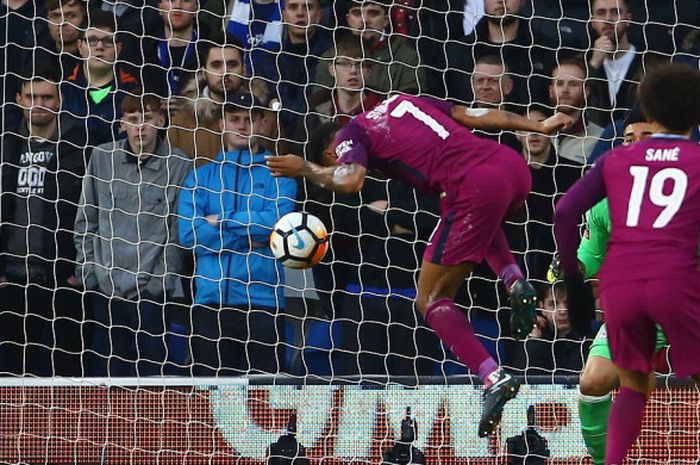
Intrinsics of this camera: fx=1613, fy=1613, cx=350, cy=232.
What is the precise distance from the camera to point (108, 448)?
873cm

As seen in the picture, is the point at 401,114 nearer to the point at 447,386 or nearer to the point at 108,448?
the point at 447,386

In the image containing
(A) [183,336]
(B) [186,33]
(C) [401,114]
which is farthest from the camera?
(B) [186,33]

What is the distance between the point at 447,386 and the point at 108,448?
73.8 inches

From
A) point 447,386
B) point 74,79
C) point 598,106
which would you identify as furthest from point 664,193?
point 74,79

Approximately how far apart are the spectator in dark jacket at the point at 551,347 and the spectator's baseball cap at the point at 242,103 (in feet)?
6.48

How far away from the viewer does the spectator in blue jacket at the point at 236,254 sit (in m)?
9.25

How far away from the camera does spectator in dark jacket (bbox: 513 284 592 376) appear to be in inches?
355

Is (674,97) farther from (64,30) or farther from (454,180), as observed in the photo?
(64,30)

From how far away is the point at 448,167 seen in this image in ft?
23.2

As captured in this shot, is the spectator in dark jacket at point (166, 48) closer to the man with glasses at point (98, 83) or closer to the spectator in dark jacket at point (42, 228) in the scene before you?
the man with glasses at point (98, 83)

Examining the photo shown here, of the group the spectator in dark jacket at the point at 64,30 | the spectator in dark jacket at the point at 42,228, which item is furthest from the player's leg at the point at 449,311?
the spectator in dark jacket at the point at 64,30

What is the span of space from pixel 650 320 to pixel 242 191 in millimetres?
3835

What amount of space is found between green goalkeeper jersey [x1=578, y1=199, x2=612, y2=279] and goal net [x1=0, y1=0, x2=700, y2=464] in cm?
166

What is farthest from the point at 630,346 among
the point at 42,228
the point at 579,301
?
the point at 42,228
